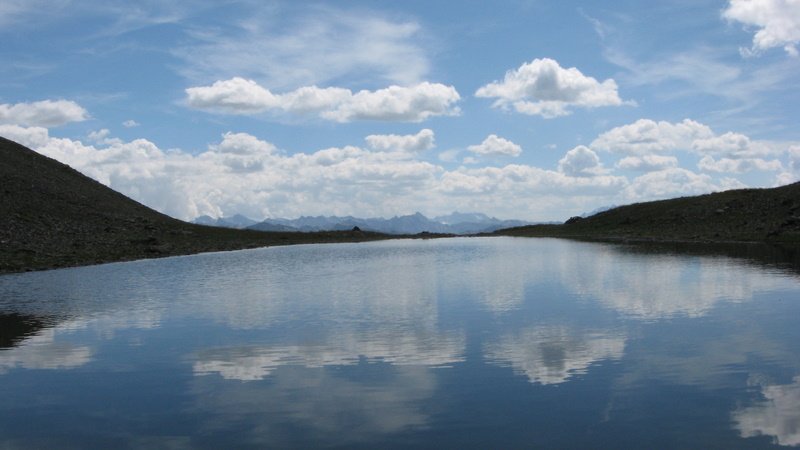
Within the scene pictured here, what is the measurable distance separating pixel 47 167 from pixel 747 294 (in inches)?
6484

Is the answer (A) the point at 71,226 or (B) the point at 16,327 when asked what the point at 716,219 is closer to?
(B) the point at 16,327

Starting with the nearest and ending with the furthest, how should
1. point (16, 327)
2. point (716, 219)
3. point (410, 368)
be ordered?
point (410, 368) < point (16, 327) < point (716, 219)

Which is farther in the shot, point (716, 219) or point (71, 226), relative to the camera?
point (716, 219)

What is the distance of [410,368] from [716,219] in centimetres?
12578

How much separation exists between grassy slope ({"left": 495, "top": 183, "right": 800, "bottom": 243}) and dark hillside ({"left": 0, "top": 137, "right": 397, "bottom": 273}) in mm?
98565

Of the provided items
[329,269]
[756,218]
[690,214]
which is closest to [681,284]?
[329,269]

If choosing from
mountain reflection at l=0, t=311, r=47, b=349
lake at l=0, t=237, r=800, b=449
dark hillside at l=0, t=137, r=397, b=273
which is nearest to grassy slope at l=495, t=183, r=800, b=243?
lake at l=0, t=237, r=800, b=449

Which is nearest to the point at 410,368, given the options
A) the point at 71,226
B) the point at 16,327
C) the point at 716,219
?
the point at 16,327

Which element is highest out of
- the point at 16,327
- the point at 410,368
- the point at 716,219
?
the point at 716,219

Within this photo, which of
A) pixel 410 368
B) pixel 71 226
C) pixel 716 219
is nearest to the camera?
pixel 410 368

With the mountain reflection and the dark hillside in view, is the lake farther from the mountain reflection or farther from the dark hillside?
the dark hillside

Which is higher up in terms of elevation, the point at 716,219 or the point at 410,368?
the point at 716,219

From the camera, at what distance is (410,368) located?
2062 cm

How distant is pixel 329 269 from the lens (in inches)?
2625
